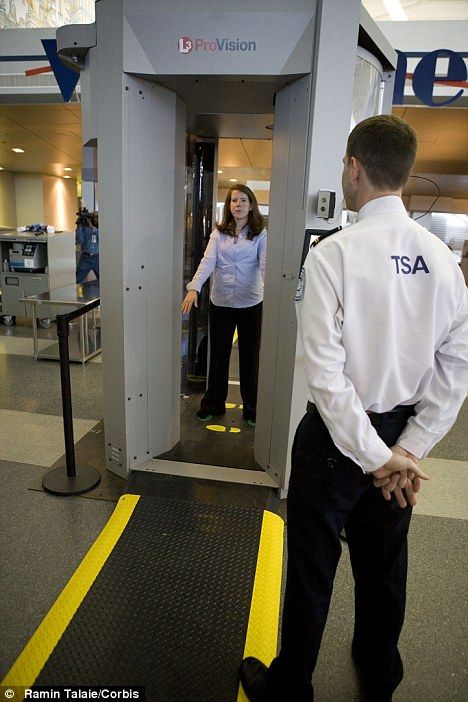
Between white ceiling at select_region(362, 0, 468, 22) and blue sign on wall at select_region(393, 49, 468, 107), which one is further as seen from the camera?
white ceiling at select_region(362, 0, 468, 22)

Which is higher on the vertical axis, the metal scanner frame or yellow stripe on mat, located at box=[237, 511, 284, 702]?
the metal scanner frame

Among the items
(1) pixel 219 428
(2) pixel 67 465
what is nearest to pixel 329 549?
(2) pixel 67 465

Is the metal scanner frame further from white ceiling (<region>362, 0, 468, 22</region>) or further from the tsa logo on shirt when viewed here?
white ceiling (<region>362, 0, 468, 22</region>)

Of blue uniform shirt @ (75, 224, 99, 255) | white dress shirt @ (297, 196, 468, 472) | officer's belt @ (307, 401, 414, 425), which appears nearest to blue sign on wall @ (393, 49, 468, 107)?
white dress shirt @ (297, 196, 468, 472)

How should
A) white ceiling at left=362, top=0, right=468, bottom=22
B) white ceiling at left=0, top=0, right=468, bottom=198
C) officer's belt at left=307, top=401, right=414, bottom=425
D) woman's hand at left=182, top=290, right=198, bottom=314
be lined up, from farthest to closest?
white ceiling at left=362, top=0, right=468, bottom=22 < white ceiling at left=0, top=0, right=468, bottom=198 < woman's hand at left=182, top=290, right=198, bottom=314 < officer's belt at left=307, top=401, right=414, bottom=425

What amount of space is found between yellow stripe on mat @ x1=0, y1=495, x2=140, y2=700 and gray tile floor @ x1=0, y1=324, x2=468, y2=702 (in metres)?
0.06

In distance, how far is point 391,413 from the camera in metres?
1.35

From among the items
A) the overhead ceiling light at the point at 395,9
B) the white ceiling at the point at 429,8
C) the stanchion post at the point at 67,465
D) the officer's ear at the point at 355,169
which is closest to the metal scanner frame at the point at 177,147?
the stanchion post at the point at 67,465

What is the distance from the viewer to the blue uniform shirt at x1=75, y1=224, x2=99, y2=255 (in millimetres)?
7660

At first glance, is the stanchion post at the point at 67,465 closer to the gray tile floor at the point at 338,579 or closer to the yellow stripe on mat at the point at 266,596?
the gray tile floor at the point at 338,579

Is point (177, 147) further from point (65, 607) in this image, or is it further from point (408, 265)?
point (65, 607)

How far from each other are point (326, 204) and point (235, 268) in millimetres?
1203

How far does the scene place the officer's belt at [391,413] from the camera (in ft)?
4.37

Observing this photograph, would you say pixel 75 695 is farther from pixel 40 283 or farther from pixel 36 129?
pixel 36 129
